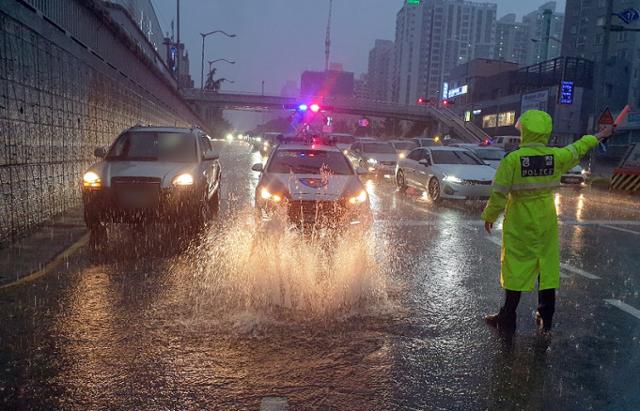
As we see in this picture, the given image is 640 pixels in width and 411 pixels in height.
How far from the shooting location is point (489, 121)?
7425 centimetres

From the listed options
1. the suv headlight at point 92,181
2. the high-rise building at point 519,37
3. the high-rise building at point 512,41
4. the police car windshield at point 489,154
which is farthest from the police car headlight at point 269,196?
the high-rise building at point 512,41

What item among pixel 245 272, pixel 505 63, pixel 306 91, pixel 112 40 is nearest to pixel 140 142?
pixel 245 272

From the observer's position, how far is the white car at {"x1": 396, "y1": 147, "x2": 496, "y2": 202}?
13.5 m

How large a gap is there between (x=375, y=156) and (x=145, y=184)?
54.6 ft

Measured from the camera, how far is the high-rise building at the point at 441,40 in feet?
504

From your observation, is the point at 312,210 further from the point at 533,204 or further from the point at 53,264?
the point at 533,204

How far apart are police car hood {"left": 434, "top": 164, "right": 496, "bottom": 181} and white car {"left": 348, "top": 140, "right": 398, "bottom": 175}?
8.00 meters

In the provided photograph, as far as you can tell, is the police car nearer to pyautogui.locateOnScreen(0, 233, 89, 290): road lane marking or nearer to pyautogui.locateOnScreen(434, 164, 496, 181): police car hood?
pyautogui.locateOnScreen(0, 233, 89, 290): road lane marking

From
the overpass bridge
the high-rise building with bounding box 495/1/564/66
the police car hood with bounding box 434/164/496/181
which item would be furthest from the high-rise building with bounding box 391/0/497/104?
the police car hood with bounding box 434/164/496/181

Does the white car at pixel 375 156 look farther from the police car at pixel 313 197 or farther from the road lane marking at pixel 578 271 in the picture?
the road lane marking at pixel 578 271

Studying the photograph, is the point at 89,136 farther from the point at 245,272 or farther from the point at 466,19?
the point at 466,19

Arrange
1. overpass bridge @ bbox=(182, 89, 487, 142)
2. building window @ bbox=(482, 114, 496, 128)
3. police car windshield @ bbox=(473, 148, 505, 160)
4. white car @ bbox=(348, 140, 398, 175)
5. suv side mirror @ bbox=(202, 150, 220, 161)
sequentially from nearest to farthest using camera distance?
suv side mirror @ bbox=(202, 150, 220, 161)
police car windshield @ bbox=(473, 148, 505, 160)
white car @ bbox=(348, 140, 398, 175)
overpass bridge @ bbox=(182, 89, 487, 142)
building window @ bbox=(482, 114, 496, 128)

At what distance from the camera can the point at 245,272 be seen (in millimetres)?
6352

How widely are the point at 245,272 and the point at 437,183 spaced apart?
9.02 m
